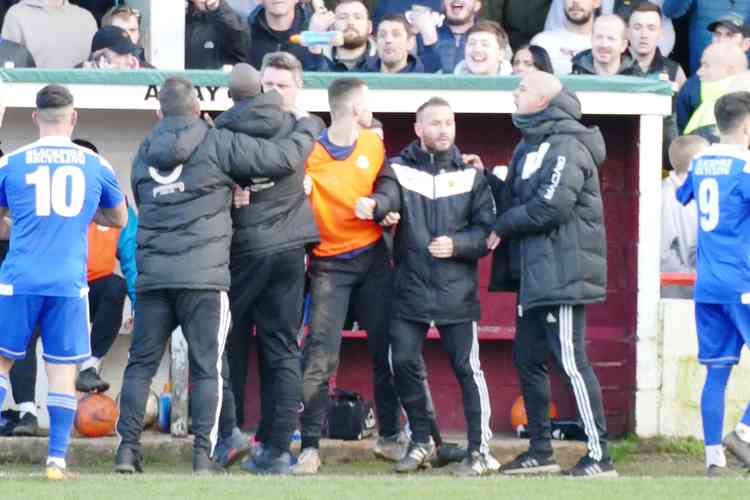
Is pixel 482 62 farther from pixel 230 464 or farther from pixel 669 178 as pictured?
pixel 230 464

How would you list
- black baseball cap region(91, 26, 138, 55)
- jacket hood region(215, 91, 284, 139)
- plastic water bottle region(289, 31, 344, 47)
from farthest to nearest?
plastic water bottle region(289, 31, 344, 47) → black baseball cap region(91, 26, 138, 55) → jacket hood region(215, 91, 284, 139)

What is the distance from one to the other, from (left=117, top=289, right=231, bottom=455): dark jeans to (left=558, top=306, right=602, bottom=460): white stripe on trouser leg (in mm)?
1882

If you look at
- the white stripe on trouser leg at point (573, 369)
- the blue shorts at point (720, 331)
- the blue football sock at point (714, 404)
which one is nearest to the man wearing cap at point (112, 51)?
→ the white stripe on trouser leg at point (573, 369)

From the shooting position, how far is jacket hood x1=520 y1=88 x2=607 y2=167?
10266 millimetres

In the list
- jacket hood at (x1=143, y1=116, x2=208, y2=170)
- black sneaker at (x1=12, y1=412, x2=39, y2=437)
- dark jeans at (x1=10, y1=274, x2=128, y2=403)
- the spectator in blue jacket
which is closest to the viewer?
jacket hood at (x1=143, y1=116, x2=208, y2=170)

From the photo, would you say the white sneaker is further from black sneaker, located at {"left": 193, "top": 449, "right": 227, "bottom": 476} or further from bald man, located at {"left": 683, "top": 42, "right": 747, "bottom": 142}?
bald man, located at {"left": 683, "top": 42, "right": 747, "bottom": 142}

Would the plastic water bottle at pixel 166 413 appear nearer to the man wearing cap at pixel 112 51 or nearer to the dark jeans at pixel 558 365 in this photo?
the man wearing cap at pixel 112 51

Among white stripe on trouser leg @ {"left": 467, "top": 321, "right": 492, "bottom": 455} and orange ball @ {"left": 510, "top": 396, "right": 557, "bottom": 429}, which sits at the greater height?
white stripe on trouser leg @ {"left": 467, "top": 321, "right": 492, "bottom": 455}

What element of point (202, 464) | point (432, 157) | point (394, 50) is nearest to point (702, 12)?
point (394, 50)

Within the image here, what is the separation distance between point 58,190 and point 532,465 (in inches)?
125

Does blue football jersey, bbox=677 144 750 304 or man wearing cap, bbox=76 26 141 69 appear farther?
man wearing cap, bbox=76 26 141 69

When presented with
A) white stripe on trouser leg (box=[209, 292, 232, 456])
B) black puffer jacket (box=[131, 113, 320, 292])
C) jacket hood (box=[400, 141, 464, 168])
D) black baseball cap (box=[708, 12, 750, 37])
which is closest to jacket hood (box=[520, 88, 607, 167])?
jacket hood (box=[400, 141, 464, 168])

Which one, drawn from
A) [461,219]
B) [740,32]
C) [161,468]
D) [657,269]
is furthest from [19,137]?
[740,32]

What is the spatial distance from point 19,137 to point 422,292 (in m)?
3.28
